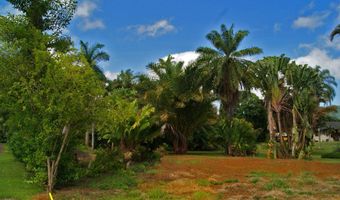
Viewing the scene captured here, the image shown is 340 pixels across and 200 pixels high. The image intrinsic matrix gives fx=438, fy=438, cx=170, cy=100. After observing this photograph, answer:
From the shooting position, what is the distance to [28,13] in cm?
1884

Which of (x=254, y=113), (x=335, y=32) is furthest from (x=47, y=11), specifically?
(x=254, y=113)

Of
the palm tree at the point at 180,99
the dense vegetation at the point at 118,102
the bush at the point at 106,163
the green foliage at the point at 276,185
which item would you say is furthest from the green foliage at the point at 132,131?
the green foliage at the point at 276,185

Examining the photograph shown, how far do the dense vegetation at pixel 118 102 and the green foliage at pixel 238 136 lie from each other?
7cm

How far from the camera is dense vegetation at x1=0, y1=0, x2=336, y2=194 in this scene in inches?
569

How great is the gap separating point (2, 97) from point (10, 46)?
68.6 inches

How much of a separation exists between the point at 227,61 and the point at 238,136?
7.16 metres

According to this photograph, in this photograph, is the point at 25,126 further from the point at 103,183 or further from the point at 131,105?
the point at 131,105

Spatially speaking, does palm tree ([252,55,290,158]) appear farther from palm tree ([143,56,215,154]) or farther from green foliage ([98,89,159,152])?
green foliage ([98,89,159,152])

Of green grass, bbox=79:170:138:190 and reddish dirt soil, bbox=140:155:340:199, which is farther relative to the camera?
green grass, bbox=79:170:138:190

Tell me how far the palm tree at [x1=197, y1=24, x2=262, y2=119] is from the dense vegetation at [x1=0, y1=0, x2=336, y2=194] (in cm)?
8

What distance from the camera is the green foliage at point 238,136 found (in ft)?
104

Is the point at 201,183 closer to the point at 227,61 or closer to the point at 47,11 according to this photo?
A: the point at 47,11

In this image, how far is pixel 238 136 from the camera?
3169 cm

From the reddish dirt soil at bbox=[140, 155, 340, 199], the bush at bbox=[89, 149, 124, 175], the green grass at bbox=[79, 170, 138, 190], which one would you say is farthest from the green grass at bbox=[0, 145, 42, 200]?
the reddish dirt soil at bbox=[140, 155, 340, 199]
